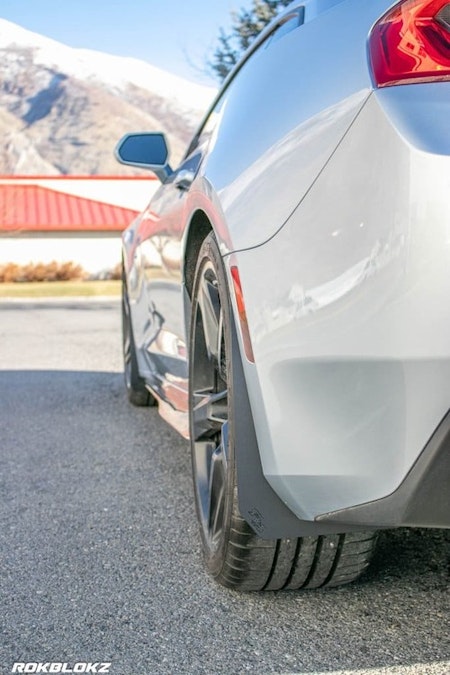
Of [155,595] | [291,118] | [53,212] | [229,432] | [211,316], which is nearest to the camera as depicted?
[291,118]

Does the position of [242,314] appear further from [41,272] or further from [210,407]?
[41,272]

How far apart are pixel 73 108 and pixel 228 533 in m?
168

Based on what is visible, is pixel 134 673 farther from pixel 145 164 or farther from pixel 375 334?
pixel 145 164

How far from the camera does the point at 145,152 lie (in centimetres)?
394

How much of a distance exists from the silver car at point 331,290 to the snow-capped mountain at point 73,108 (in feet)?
413

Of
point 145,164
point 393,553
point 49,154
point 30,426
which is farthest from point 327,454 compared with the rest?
point 49,154

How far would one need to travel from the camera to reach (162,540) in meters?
2.93

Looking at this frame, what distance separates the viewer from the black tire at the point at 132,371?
194 inches

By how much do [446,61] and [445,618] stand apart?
4.37 ft

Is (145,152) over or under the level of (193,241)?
under

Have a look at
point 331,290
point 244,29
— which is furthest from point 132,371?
point 244,29

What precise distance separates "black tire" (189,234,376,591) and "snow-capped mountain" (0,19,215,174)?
412ft

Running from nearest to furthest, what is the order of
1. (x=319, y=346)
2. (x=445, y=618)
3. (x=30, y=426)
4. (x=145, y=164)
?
(x=319, y=346) → (x=445, y=618) → (x=145, y=164) → (x=30, y=426)

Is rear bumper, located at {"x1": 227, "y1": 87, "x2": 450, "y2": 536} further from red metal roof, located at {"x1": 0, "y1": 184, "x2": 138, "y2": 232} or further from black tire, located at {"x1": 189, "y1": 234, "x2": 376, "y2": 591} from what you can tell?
red metal roof, located at {"x1": 0, "y1": 184, "x2": 138, "y2": 232}
